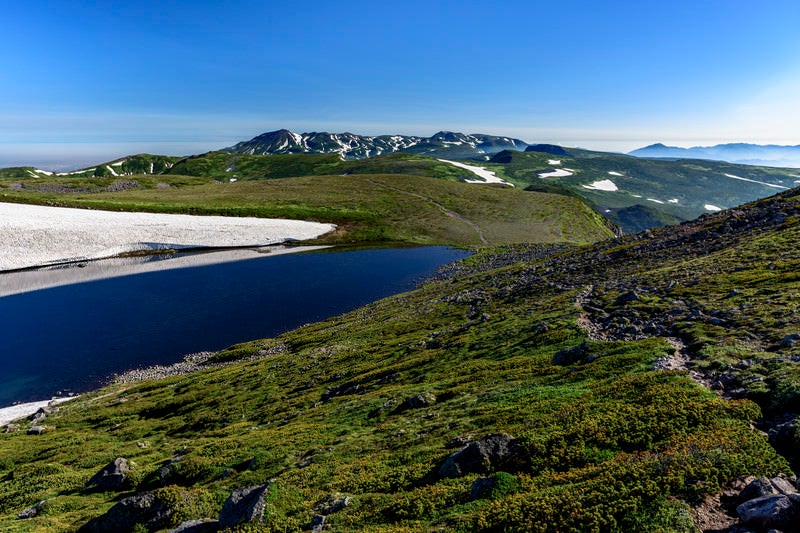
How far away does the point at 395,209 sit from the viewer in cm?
17025

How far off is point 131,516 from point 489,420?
16346 millimetres

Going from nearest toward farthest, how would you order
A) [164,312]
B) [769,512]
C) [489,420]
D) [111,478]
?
[769,512], [489,420], [111,478], [164,312]

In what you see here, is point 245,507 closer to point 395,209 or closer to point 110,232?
point 110,232

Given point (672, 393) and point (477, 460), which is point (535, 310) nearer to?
point (672, 393)

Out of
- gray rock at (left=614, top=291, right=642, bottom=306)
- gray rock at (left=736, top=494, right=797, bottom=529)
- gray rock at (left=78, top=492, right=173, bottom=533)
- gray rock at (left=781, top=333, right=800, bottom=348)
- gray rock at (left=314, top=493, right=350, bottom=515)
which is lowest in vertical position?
gray rock at (left=78, top=492, right=173, bottom=533)

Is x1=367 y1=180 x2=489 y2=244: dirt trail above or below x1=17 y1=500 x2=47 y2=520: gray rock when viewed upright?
above

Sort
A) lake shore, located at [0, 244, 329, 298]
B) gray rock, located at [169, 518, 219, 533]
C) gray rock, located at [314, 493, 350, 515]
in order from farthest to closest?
lake shore, located at [0, 244, 329, 298]
gray rock, located at [169, 518, 219, 533]
gray rock, located at [314, 493, 350, 515]

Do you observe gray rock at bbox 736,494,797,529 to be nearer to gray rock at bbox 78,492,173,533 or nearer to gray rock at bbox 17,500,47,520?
gray rock at bbox 78,492,173,533

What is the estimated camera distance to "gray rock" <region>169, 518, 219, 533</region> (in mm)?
15016

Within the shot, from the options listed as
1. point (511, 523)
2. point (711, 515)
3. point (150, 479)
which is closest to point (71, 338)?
point (150, 479)

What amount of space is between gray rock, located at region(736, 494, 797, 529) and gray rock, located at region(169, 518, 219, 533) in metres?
17.0

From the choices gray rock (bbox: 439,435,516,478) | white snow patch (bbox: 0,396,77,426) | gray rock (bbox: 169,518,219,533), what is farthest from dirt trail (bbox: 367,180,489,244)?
gray rock (bbox: 169,518,219,533)

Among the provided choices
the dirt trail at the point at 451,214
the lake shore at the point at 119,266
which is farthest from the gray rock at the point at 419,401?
the dirt trail at the point at 451,214

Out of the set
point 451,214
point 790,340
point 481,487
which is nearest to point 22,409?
point 481,487
